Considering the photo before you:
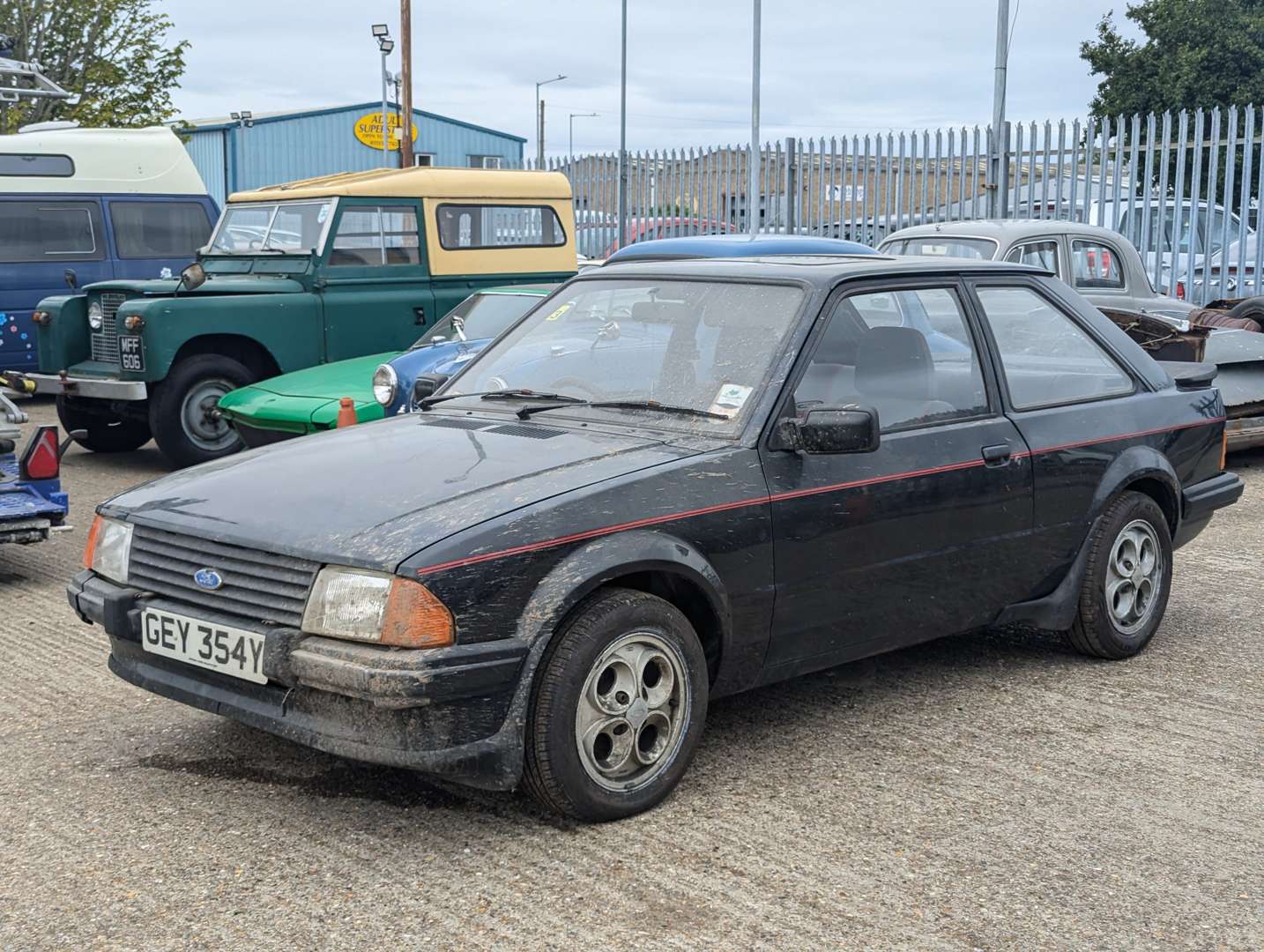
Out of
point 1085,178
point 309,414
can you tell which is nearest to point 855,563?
point 309,414

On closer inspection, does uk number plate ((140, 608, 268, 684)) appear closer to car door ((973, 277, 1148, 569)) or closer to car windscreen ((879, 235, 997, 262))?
car door ((973, 277, 1148, 569))

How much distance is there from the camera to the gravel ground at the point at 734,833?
324 centimetres

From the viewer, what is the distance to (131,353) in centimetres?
1025

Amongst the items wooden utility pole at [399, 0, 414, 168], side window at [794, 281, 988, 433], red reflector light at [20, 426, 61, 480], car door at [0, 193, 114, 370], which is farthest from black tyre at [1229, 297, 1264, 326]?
wooden utility pole at [399, 0, 414, 168]

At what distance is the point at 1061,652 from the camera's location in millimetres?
5543

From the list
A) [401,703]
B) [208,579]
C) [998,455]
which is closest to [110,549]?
[208,579]

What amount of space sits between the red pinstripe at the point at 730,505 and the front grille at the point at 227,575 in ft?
1.28

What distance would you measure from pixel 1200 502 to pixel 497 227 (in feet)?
24.0

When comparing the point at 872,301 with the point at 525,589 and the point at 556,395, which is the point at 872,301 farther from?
the point at 525,589

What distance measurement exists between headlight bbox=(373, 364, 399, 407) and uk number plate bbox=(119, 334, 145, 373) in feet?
8.12

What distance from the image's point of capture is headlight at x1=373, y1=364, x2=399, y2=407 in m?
8.54

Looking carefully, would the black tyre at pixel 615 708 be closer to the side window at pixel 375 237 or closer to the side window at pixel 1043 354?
the side window at pixel 1043 354

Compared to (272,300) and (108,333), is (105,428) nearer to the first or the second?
(108,333)

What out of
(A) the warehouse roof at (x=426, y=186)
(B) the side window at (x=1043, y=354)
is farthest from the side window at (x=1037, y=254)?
(B) the side window at (x=1043, y=354)
